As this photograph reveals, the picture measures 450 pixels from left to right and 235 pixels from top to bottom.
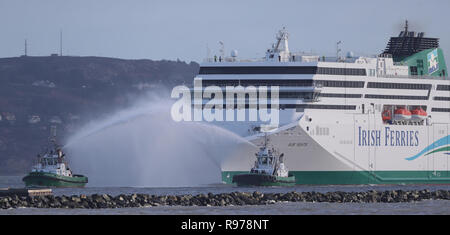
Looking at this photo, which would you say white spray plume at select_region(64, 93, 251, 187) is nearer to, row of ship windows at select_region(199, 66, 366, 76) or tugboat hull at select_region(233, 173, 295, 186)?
tugboat hull at select_region(233, 173, 295, 186)

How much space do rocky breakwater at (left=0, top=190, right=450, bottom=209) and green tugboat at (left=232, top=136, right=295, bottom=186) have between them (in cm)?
982

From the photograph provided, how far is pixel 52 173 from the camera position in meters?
77.6

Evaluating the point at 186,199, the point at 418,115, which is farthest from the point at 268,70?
the point at 186,199

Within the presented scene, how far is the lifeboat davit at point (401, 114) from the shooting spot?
3339 inches

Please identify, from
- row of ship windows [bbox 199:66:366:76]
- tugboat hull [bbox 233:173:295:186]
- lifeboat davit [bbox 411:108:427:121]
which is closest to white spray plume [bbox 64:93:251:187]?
tugboat hull [bbox 233:173:295:186]

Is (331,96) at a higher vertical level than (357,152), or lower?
higher

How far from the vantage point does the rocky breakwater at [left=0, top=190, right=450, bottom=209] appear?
57500 millimetres

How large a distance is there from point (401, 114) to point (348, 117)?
221 inches

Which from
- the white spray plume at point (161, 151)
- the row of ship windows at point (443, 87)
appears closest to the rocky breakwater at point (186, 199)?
the white spray plume at point (161, 151)

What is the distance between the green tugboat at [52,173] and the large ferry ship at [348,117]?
10.4 meters

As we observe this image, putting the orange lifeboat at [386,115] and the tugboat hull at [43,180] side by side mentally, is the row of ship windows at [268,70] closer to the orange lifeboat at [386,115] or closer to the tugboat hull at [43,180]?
the orange lifeboat at [386,115]

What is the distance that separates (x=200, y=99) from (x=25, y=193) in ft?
56.0

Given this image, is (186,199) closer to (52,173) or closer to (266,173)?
(266,173)
